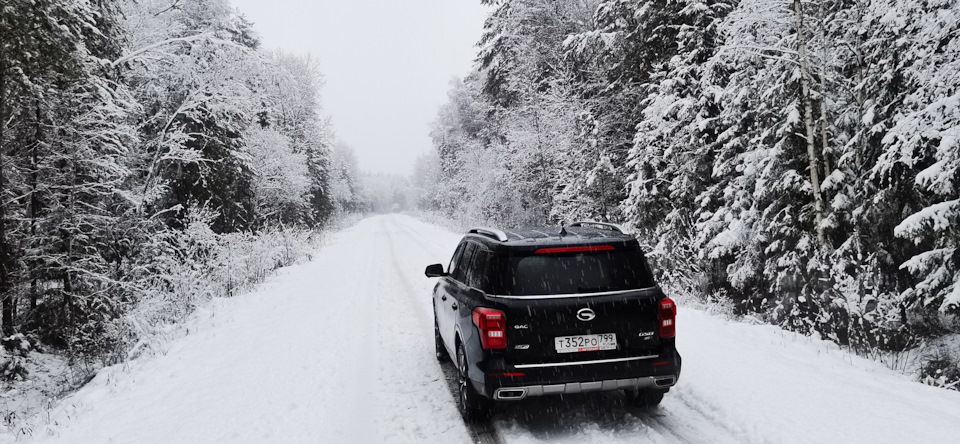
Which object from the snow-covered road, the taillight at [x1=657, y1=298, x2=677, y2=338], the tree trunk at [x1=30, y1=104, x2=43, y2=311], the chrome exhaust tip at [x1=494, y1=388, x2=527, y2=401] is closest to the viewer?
the chrome exhaust tip at [x1=494, y1=388, x2=527, y2=401]

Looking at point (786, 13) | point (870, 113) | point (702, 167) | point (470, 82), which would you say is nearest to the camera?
point (870, 113)

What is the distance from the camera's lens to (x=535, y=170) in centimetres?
2248

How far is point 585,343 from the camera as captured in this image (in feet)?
14.0

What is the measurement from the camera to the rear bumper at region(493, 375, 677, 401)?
164 inches

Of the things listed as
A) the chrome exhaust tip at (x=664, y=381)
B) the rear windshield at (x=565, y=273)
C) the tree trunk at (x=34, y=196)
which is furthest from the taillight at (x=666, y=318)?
the tree trunk at (x=34, y=196)

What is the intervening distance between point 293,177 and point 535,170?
15210 mm

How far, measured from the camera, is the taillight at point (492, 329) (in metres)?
4.23

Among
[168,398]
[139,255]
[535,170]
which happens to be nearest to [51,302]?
[139,255]

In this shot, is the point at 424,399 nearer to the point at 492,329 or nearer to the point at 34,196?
the point at 492,329

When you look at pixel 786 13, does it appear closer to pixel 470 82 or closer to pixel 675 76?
pixel 675 76

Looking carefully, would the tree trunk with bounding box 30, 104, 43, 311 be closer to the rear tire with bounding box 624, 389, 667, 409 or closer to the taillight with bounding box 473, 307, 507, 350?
the taillight with bounding box 473, 307, 507, 350

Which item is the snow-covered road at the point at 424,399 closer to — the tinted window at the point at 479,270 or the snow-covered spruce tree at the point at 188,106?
the tinted window at the point at 479,270

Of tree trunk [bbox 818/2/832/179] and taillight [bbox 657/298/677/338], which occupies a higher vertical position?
tree trunk [bbox 818/2/832/179]

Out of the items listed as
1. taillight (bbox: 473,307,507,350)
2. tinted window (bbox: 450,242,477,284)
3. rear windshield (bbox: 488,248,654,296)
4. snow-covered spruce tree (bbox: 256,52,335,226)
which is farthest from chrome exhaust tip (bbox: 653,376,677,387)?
snow-covered spruce tree (bbox: 256,52,335,226)
